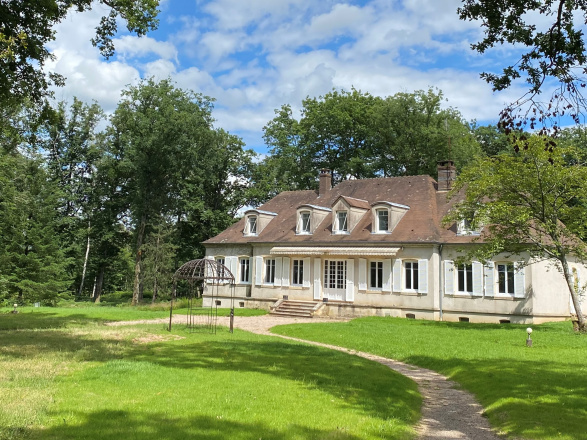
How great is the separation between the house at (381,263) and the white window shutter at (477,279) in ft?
0.15

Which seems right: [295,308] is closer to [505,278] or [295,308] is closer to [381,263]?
[381,263]

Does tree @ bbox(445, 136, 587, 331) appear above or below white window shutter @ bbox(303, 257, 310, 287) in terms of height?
above

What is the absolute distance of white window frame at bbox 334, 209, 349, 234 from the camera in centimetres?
2680

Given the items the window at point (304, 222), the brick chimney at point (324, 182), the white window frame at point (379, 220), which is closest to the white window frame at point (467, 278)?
the white window frame at point (379, 220)

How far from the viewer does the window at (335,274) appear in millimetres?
26125

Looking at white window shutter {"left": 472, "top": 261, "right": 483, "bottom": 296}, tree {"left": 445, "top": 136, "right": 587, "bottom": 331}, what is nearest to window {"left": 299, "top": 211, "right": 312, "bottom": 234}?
white window shutter {"left": 472, "top": 261, "right": 483, "bottom": 296}

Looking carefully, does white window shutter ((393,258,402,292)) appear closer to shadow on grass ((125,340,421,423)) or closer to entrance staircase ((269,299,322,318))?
entrance staircase ((269,299,322,318))

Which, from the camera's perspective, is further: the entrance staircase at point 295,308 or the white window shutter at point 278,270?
the white window shutter at point 278,270

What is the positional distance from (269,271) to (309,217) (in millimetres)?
4049

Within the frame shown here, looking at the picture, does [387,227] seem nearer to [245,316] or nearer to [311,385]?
[245,316]

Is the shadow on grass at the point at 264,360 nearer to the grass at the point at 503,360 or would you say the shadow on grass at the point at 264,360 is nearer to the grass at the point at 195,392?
the grass at the point at 195,392

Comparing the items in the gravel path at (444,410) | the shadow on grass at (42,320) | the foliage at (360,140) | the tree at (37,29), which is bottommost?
the gravel path at (444,410)

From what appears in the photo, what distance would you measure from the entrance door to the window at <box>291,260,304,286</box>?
5.46 ft

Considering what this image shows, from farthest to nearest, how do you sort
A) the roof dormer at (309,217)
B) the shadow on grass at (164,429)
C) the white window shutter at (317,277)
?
the roof dormer at (309,217), the white window shutter at (317,277), the shadow on grass at (164,429)
